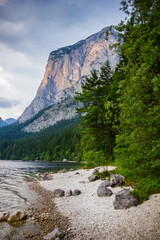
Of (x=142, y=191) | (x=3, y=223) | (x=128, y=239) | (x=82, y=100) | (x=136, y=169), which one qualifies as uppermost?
(x=82, y=100)

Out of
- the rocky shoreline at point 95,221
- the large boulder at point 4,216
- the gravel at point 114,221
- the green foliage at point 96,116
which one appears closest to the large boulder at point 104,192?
the rocky shoreline at point 95,221

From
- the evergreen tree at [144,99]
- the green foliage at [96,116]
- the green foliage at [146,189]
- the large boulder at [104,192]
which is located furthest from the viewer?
the green foliage at [96,116]

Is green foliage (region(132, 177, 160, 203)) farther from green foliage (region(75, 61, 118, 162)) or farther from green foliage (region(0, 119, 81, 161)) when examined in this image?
green foliage (region(0, 119, 81, 161))

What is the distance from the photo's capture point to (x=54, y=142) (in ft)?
404

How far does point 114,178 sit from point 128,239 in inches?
323

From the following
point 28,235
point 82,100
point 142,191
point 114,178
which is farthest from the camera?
point 82,100

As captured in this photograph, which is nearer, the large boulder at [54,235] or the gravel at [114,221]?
the gravel at [114,221]

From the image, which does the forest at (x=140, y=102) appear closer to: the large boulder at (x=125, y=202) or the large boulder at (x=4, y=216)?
the large boulder at (x=125, y=202)

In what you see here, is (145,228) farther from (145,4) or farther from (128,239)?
(145,4)

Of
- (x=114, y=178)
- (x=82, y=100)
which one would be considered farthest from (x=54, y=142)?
(x=114, y=178)

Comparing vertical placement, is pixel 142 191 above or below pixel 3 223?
above

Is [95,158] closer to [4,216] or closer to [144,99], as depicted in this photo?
[144,99]

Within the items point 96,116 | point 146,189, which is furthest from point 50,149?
point 146,189

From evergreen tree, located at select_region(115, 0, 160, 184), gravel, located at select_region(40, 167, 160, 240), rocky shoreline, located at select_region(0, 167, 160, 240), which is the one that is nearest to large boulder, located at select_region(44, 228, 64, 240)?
rocky shoreline, located at select_region(0, 167, 160, 240)
